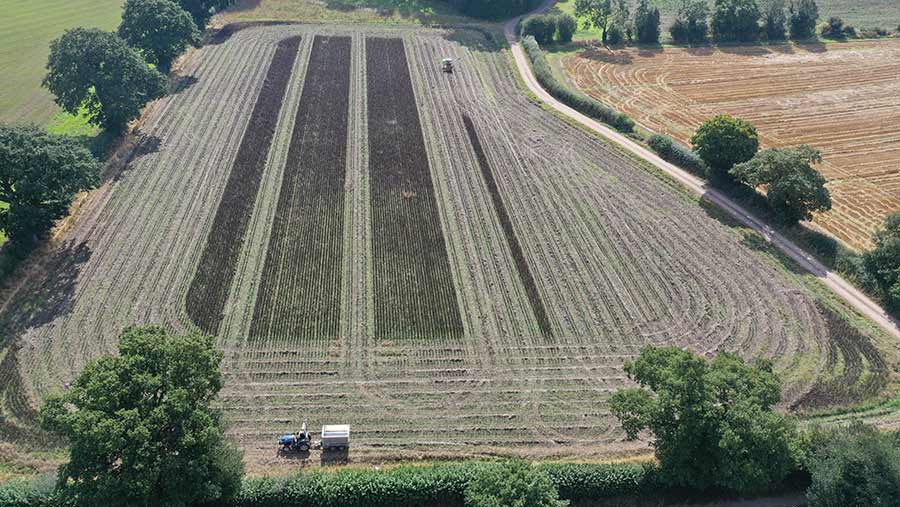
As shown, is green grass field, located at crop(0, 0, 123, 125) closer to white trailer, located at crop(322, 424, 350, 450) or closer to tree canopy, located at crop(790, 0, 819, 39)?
white trailer, located at crop(322, 424, 350, 450)

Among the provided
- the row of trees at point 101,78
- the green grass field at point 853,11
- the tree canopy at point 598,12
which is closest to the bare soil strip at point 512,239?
the row of trees at point 101,78

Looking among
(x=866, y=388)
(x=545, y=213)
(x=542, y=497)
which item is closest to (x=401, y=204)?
(x=545, y=213)

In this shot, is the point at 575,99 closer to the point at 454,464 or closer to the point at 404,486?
the point at 454,464

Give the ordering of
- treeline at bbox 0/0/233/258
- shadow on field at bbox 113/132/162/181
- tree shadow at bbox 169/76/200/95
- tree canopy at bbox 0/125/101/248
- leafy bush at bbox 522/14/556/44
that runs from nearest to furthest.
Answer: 1. tree canopy at bbox 0/125/101/248
2. treeline at bbox 0/0/233/258
3. shadow on field at bbox 113/132/162/181
4. tree shadow at bbox 169/76/200/95
5. leafy bush at bbox 522/14/556/44

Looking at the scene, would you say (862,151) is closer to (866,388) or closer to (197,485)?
(866,388)

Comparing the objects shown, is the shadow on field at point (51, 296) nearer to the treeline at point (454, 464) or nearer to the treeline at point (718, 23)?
the treeline at point (454, 464)

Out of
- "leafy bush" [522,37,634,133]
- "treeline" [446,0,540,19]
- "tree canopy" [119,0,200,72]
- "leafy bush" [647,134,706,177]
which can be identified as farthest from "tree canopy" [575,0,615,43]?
"tree canopy" [119,0,200,72]
